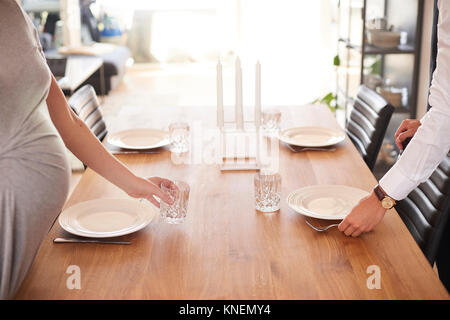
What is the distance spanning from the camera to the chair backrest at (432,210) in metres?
1.71

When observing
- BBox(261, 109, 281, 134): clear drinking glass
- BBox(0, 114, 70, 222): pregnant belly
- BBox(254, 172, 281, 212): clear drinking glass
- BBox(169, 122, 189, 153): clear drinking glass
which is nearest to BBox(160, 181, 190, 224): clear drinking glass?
BBox(254, 172, 281, 212): clear drinking glass

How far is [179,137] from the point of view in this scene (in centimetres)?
224

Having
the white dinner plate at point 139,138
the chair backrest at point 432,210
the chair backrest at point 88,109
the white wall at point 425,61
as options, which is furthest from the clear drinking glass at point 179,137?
the white wall at point 425,61

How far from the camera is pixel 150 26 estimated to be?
8.43 metres

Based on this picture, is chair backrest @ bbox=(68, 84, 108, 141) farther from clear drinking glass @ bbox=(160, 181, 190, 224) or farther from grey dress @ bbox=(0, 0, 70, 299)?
grey dress @ bbox=(0, 0, 70, 299)

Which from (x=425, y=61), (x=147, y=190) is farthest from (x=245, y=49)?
(x=147, y=190)

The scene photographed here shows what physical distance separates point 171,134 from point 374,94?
2.91ft

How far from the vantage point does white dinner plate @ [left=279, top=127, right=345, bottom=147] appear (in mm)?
2268

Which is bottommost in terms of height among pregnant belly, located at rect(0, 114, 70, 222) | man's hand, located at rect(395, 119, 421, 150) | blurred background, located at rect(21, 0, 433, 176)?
blurred background, located at rect(21, 0, 433, 176)

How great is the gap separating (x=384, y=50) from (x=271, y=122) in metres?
1.66

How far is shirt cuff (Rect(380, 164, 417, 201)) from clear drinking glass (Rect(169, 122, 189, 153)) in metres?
0.89

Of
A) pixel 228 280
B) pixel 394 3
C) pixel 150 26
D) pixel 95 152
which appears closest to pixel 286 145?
pixel 95 152

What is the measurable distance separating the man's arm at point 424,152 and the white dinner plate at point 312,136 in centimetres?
70

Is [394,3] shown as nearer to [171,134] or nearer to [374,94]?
[374,94]
